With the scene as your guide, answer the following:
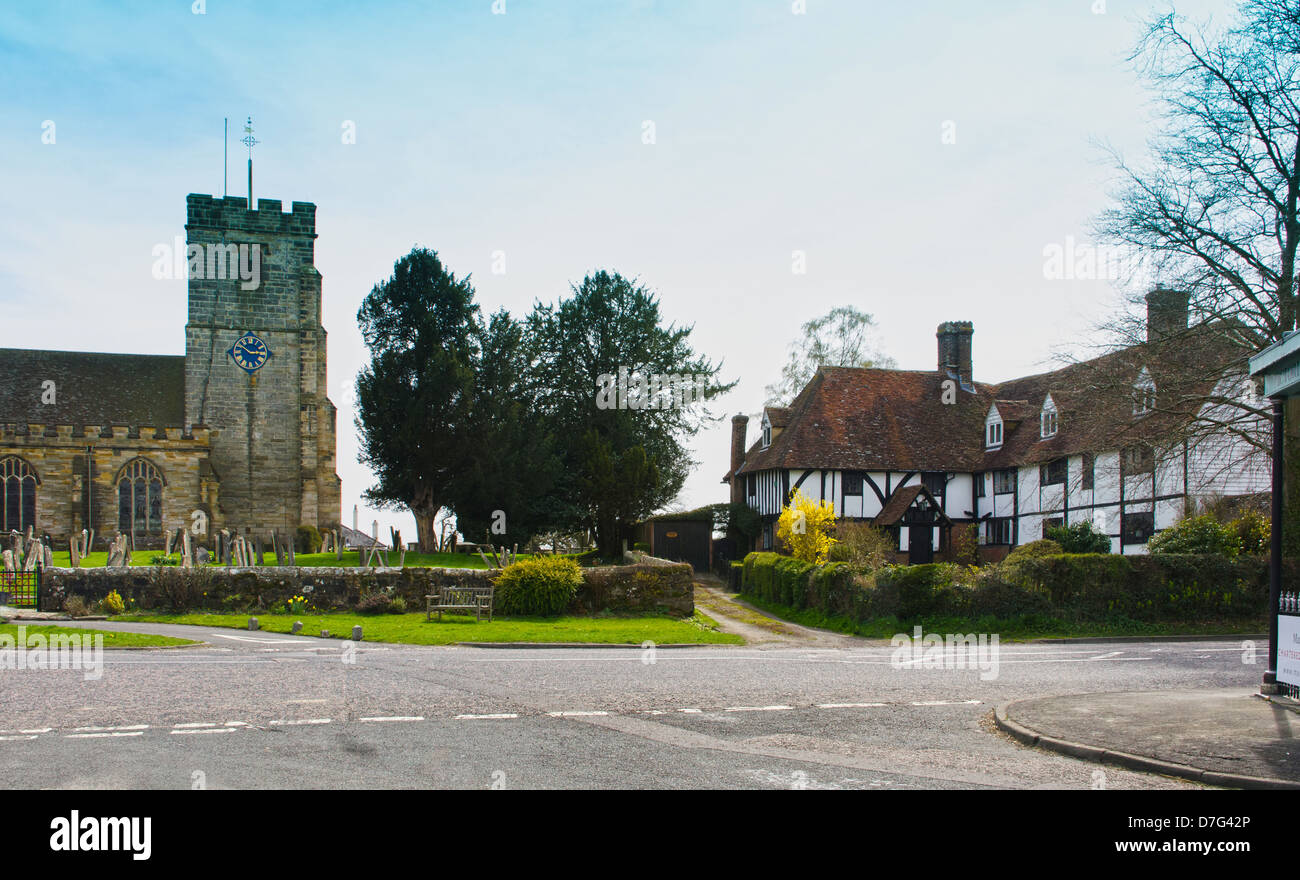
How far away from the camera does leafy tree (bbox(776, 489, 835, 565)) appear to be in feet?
106

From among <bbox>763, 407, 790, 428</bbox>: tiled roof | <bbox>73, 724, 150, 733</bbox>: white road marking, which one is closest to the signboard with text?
<bbox>73, 724, 150, 733</bbox>: white road marking

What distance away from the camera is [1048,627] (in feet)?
72.4

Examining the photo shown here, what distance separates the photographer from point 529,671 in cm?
1408

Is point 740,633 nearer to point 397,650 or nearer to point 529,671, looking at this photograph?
point 397,650

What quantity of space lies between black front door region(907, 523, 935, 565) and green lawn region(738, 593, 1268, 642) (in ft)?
51.6

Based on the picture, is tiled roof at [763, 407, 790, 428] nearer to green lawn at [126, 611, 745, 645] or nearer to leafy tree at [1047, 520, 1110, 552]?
leafy tree at [1047, 520, 1110, 552]

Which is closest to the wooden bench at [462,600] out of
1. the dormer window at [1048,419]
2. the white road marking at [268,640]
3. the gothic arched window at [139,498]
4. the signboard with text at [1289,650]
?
the white road marking at [268,640]

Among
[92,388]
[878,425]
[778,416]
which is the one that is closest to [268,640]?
[878,425]

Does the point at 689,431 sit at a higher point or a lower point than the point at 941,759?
higher

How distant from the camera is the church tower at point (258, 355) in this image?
4766 cm

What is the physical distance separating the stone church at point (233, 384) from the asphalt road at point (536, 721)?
32.4 meters

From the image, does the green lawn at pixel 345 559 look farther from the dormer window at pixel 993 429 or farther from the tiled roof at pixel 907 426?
the dormer window at pixel 993 429
